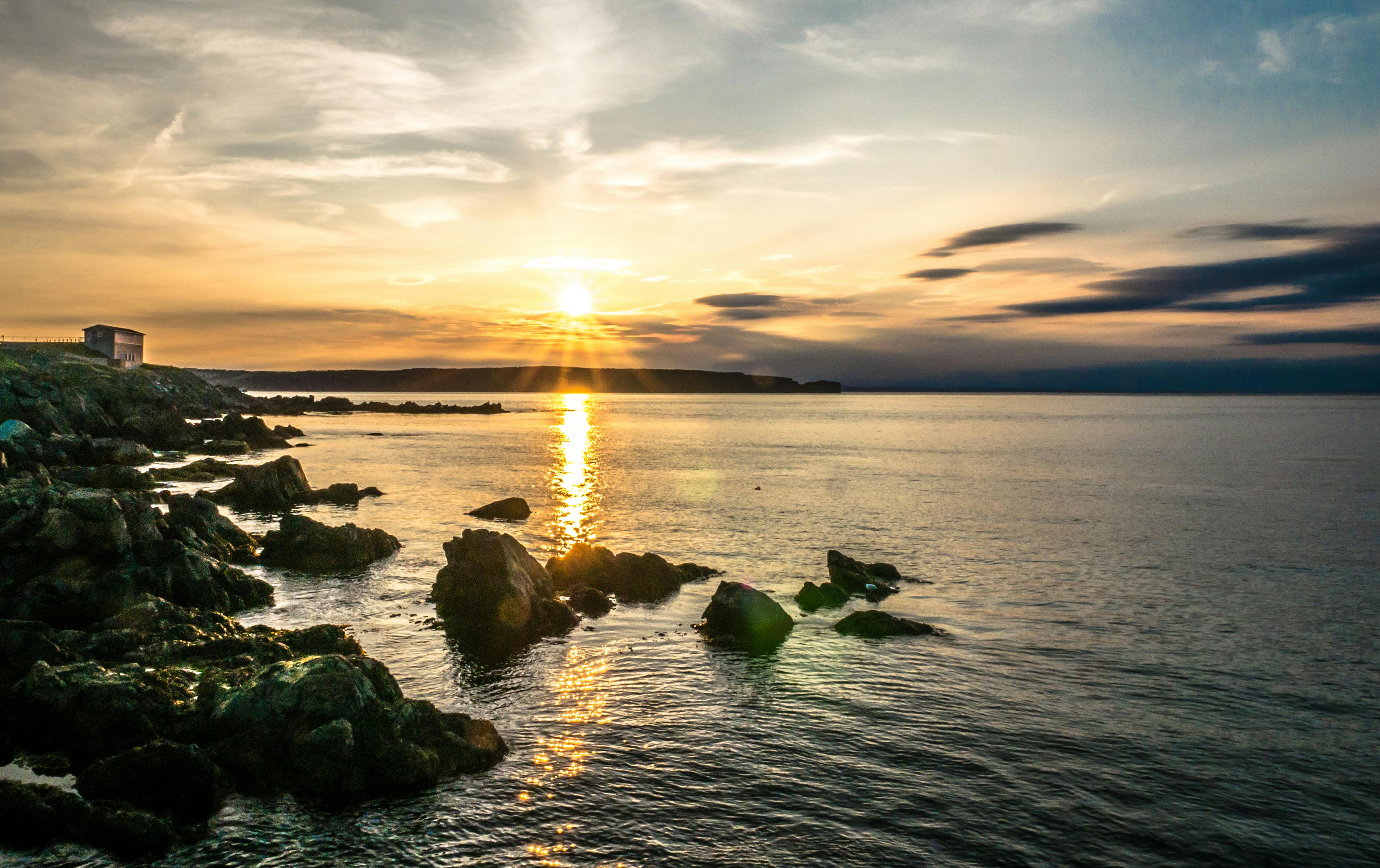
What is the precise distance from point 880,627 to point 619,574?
39.2 ft

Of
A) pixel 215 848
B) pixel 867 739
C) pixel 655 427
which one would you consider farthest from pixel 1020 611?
pixel 655 427

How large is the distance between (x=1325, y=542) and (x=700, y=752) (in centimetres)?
4539

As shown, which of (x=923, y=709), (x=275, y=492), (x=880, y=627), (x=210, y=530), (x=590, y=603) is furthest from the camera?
(x=275, y=492)

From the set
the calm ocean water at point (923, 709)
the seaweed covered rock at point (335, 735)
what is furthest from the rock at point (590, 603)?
the seaweed covered rock at point (335, 735)

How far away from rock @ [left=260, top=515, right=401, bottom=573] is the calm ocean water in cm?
222

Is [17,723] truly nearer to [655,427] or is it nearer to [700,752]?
[700,752]

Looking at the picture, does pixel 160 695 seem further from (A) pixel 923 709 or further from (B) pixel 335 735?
(A) pixel 923 709

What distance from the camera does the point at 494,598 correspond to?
28297 millimetres

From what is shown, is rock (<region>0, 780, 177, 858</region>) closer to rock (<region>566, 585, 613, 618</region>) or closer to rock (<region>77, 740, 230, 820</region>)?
rock (<region>77, 740, 230, 820</region>)

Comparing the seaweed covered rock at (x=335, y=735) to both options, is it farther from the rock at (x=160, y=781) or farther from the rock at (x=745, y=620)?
the rock at (x=745, y=620)

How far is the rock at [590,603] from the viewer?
31000mm

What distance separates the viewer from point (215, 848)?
13.8m

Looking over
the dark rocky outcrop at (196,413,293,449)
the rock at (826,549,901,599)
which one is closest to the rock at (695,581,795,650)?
the rock at (826,549,901,599)

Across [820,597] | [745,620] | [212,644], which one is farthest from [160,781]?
[820,597]
